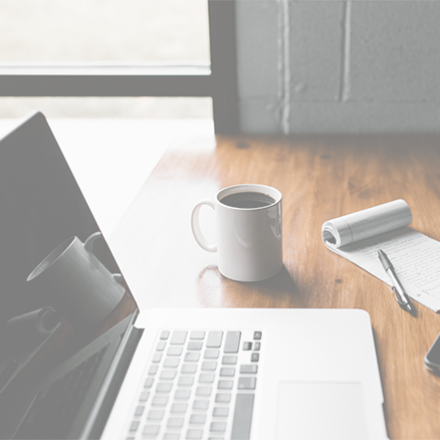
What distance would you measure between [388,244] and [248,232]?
27cm

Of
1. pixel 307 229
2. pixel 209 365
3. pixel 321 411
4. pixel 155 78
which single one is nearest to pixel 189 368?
pixel 209 365

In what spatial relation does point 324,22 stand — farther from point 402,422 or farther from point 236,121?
point 402,422

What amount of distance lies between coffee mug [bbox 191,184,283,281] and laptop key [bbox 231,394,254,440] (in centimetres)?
24

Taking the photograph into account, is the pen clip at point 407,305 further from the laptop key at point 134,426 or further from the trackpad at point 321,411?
the laptop key at point 134,426

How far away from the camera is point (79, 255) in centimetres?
59

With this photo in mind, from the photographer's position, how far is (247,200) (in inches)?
29.7

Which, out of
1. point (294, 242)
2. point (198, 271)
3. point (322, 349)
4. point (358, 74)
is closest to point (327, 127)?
point (358, 74)

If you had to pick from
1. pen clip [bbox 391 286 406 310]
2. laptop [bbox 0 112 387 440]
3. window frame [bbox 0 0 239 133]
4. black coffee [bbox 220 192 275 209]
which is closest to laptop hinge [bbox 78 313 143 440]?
laptop [bbox 0 112 387 440]

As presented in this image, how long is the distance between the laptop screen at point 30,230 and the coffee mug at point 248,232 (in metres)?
0.21

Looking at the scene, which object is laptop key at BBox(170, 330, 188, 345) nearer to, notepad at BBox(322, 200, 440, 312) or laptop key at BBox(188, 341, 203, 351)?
laptop key at BBox(188, 341, 203, 351)

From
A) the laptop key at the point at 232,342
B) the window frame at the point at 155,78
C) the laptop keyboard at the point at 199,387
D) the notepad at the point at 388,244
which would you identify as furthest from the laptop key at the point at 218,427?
the window frame at the point at 155,78

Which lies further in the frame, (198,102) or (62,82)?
(198,102)

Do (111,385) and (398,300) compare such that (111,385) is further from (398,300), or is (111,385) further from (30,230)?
(398,300)

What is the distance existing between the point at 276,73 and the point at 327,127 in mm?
220
